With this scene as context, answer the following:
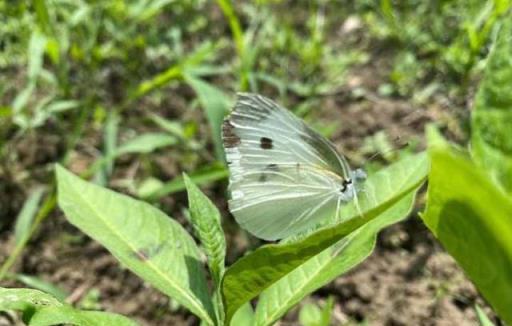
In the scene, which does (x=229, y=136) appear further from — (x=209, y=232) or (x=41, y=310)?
(x=41, y=310)

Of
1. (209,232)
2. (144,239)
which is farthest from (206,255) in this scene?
(144,239)

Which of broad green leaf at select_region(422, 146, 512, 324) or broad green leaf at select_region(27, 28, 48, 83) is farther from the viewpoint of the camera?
broad green leaf at select_region(27, 28, 48, 83)

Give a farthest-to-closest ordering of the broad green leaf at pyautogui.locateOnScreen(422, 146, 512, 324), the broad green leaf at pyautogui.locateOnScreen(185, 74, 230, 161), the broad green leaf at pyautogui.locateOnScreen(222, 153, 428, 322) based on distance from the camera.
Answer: the broad green leaf at pyautogui.locateOnScreen(185, 74, 230, 161)
the broad green leaf at pyautogui.locateOnScreen(222, 153, 428, 322)
the broad green leaf at pyautogui.locateOnScreen(422, 146, 512, 324)

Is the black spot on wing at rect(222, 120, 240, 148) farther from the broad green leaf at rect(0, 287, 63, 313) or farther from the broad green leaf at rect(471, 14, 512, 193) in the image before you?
the broad green leaf at rect(471, 14, 512, 193)

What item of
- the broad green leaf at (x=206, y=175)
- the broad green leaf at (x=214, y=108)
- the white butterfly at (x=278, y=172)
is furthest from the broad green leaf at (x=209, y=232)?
the broad green leaf at (x=214, y=108)

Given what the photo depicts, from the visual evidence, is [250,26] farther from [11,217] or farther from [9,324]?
[9,324]

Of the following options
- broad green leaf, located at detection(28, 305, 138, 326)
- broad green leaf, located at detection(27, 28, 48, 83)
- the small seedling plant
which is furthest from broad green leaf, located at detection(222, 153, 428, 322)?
broad green leaf, located at detection(27, 28, 48, 83)

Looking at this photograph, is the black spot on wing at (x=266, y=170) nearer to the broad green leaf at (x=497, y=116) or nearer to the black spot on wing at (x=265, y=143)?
the black spot on wing at (x=265, y=143)

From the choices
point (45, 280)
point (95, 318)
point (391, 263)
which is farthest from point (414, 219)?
point (95, 318)
